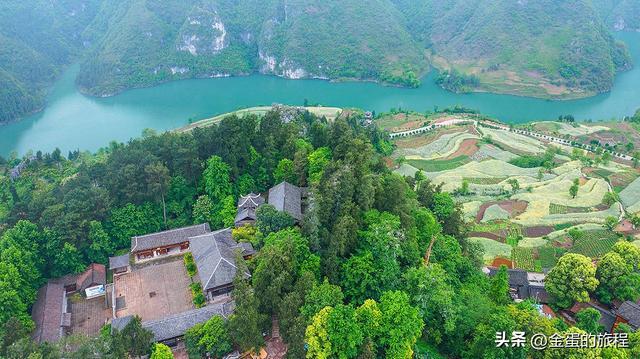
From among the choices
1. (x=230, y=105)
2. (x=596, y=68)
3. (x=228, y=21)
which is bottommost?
(x=230, y=105)

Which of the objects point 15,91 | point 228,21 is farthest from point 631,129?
point 15,91

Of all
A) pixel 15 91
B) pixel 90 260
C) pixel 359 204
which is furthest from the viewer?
pixel 15 91

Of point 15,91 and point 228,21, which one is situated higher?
point 228,21

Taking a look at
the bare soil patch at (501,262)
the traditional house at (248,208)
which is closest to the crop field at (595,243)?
the bare soil patch at (501,262)

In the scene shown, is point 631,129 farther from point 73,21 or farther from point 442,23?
point 73,21

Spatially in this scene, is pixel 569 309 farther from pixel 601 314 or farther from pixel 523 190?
pixel 523 190

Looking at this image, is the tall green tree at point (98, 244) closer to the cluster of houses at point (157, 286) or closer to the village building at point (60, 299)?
the village building at point (60, 299)

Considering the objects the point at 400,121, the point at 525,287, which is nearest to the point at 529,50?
the point at 400,121
